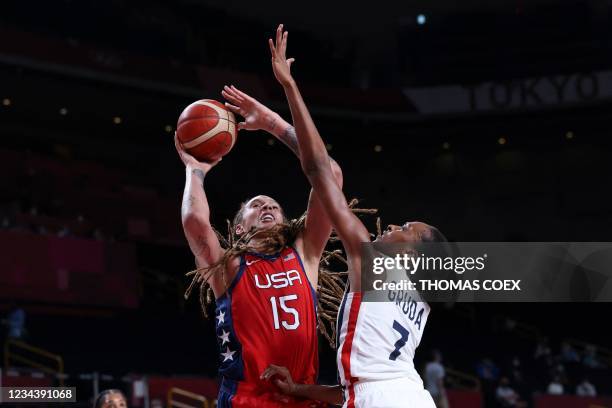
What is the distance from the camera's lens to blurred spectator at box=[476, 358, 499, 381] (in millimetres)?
18922

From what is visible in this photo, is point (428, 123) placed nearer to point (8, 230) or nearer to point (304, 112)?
point (8, 230)

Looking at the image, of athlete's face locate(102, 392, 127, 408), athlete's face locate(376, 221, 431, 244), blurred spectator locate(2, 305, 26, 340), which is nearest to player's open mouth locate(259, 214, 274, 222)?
athlete's face locate(376, 221, 431, 244)

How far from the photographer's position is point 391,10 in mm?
26062

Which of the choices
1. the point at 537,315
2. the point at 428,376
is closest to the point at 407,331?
the point at 428,376

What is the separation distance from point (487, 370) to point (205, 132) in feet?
49.6

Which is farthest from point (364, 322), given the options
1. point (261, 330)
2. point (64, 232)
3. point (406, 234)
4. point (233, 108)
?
point (64, 232)

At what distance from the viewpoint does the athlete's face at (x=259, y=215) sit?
5.11m

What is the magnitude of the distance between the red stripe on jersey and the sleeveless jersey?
65 cm

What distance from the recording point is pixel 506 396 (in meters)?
17.5

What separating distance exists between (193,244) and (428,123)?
2130 cm

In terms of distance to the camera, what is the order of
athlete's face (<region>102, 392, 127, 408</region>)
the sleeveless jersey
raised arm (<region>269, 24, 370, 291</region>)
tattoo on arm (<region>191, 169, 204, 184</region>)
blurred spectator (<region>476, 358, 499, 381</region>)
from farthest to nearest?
blurred spectator (<region>476, 358, 499, 381</region>) < athlete's face (<region>102, 392, 127, 408</region>) < tattoo on arm (<region>191, 169, 204, 184</region>) < the sleeveless jersey < raised arm (<region>269, 24, 370, 291</region>)

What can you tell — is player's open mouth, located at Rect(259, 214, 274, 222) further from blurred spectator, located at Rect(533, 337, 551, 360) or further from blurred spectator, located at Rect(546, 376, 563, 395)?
blurred spectator, located at Rect(533, 337, 551, 360)

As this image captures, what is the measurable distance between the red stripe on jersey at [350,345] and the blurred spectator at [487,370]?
50.3 ft

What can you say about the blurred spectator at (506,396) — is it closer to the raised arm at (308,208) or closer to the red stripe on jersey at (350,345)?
the raised arm at (308,208)
